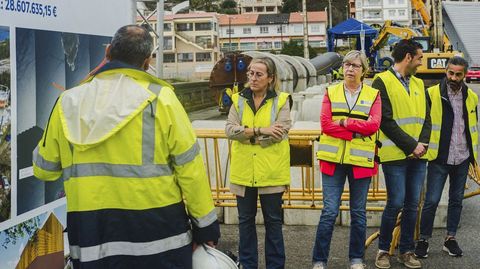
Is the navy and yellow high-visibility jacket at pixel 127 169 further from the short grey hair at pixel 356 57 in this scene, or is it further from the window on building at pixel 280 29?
the window on building at pixel 280 29

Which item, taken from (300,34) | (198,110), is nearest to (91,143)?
Result: (198,110)

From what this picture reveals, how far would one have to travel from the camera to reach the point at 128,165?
3.16m

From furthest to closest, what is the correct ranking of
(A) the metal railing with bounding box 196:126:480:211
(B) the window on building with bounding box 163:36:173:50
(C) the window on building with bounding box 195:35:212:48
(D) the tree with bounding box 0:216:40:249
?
1. (C) the window on building with bounding box 195:35:212:48
2. (B) the window on building with bounding box 163:36:173:50
3. (A) the metal railing with bounding box 196:126:480:211
4. (D) the tree with bounding box 0:216:40:249

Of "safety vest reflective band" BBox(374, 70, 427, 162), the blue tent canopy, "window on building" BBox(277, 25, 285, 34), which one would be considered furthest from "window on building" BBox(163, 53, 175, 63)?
"safety vest reflective band" BBox(374, 70, 427, 162)

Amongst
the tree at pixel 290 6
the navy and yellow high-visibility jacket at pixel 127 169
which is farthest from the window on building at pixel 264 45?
the navy and yellow high-visibility jacket at pixel 127 169

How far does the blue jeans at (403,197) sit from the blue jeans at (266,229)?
1.05 meters

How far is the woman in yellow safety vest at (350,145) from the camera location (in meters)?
5.20

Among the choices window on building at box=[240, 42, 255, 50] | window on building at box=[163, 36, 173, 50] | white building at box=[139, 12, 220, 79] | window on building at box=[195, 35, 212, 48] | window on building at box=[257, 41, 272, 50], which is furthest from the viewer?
window on building at box=[240, 42, 255, 50]

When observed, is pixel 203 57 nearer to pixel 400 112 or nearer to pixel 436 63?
pixel 436 63

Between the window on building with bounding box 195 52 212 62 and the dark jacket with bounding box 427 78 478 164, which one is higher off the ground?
the window on building with bounding box 195 52 212 62

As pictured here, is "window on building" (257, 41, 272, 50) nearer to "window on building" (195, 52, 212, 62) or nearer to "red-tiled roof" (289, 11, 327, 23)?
"red-tiled roof" (289, 11, 327, 23)

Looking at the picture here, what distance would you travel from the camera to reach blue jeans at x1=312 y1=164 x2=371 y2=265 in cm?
530

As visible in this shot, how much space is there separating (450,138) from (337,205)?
1.49 m

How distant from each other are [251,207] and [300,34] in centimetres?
12033
